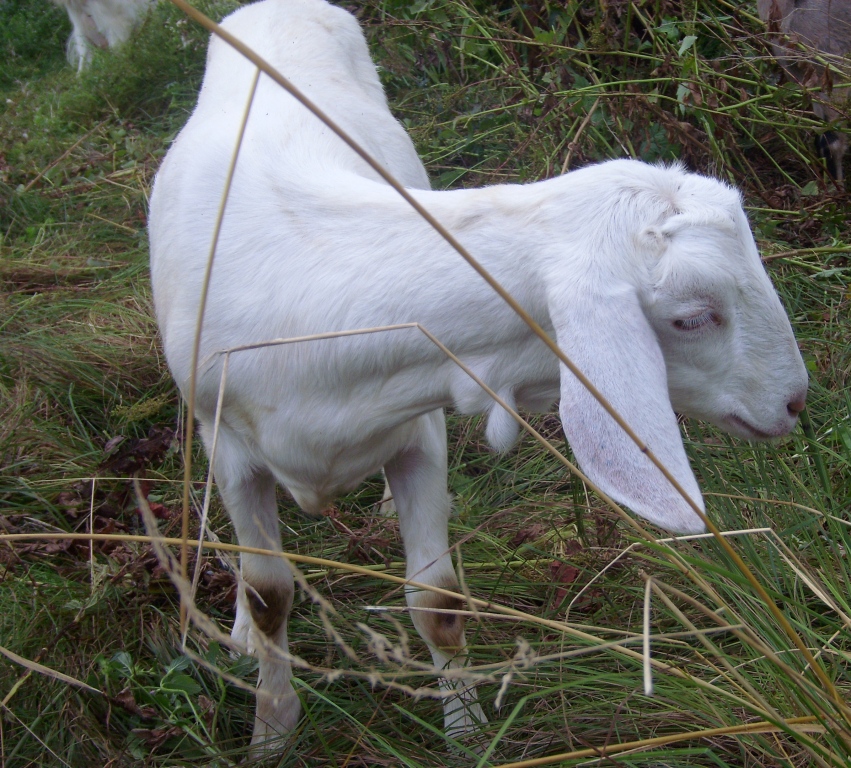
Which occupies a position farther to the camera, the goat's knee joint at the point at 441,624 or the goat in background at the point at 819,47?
the goat in background at the point at 819,47

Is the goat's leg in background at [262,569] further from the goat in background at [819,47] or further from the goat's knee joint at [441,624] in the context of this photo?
the goat in background at [819,47]

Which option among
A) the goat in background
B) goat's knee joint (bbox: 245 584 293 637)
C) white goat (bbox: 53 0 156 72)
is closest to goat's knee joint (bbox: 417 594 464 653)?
goat's knee joint (bbox: 245 584 293 637)

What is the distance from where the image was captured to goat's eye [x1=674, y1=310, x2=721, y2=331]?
6.02 ft

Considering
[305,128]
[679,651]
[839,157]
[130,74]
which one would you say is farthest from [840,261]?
[130,74]

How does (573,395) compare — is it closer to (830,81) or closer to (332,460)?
(332,460)

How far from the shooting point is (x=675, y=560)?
1757 millimetres

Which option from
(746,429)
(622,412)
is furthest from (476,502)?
(622,412)

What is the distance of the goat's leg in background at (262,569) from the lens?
2471 mm

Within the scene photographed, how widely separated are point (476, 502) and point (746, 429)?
4.44 ft

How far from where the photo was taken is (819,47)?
4195 mm

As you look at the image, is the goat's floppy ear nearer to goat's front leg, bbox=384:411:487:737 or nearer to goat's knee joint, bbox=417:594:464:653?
goat's front leg, bbox=384:411:487:737

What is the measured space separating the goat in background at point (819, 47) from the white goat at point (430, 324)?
7.38ft

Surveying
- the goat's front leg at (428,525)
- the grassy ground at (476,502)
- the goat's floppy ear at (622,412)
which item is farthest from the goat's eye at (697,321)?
the goat's front leg at (428,525)

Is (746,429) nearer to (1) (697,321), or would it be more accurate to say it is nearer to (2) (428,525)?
(1) (697,321)
